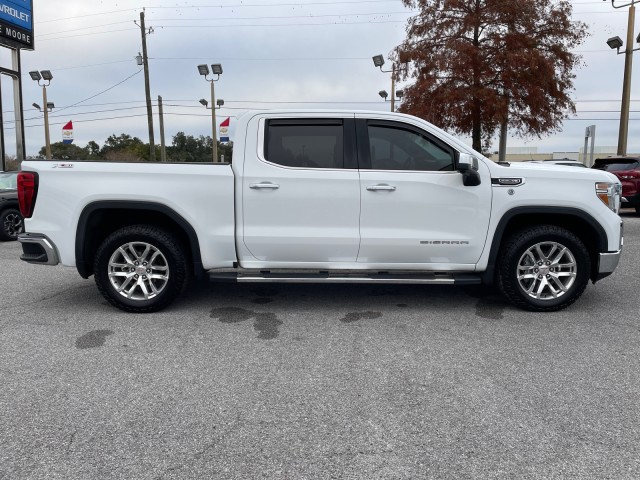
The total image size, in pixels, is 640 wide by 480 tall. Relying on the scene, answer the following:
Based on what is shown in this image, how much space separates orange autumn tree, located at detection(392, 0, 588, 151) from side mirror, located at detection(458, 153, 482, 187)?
15584mm

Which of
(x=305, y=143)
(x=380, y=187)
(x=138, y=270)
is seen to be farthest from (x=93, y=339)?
(x=380, y=187)

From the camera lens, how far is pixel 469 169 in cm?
462

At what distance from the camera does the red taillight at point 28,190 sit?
476 centimetres

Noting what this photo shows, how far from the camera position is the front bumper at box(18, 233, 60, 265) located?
4.81m

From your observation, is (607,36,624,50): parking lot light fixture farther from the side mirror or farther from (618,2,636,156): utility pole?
the side mirror

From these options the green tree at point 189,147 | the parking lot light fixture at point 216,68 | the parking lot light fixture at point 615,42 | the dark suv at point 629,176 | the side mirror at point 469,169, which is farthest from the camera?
the green tree at point 189,147

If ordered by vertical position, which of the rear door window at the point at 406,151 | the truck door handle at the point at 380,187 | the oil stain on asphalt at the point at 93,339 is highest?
the rear door window at the point at 406,151

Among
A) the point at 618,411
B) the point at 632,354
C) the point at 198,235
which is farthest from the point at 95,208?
the point at 632,354

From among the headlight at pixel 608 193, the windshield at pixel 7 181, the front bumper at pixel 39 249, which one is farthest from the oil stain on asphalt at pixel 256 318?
the windshield at pixel 7 181

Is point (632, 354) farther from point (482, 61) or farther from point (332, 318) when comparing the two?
point (482, 61)

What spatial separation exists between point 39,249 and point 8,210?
667 centimetres

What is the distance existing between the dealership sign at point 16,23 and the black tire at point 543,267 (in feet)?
68.5

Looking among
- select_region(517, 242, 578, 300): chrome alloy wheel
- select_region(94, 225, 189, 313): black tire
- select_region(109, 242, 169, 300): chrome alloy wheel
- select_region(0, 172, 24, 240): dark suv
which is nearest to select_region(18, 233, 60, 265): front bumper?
select_region(94, 225, 189, 313): black tire

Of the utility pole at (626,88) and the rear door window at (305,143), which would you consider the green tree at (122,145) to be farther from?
the rear door window at (305,143)
